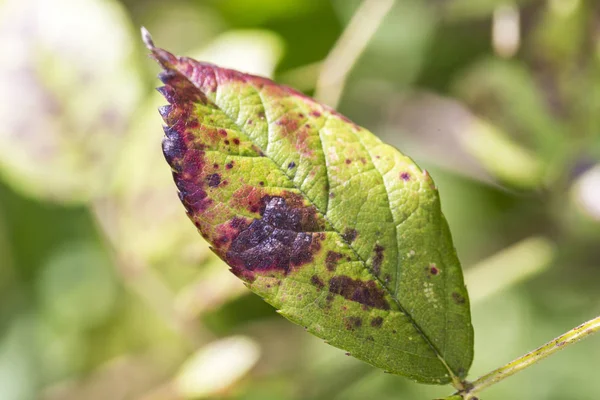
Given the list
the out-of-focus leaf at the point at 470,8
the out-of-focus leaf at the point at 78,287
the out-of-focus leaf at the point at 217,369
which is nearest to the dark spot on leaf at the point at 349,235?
the out-of-focus leaf at the point at 217,369

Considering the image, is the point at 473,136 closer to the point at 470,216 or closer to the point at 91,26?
the point at 470,216

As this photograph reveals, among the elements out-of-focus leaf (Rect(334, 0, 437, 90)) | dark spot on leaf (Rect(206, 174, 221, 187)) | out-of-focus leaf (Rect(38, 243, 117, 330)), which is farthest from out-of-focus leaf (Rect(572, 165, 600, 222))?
out-of-focus leaf (Rect(38, 243, 117, 330))

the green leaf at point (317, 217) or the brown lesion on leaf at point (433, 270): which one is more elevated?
the green leaf at point (317, 217)

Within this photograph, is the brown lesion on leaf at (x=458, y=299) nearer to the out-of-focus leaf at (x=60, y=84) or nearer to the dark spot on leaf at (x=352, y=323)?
the dark spot on leaf at (x=352, y=323)

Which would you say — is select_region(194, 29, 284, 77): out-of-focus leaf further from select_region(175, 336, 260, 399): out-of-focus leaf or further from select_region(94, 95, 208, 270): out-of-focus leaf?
select_region(175, 336, 260, 399): out-of-focus leaf

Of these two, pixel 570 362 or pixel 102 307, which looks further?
pixel 102 307

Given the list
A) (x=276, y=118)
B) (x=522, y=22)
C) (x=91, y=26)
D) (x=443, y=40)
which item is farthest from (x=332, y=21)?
(x=276, y=118)
